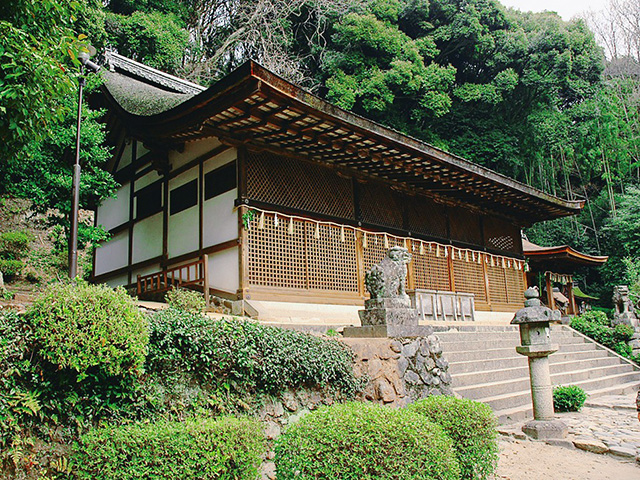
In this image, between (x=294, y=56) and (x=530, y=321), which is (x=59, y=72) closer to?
(x=530, y=321)

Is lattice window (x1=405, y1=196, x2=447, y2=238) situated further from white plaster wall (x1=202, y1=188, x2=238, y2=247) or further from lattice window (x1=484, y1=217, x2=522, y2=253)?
white plaster wall (x1=202, y1=188, x2=238, y2=247)

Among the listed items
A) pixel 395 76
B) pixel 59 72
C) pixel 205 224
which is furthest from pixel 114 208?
pixel 395 76

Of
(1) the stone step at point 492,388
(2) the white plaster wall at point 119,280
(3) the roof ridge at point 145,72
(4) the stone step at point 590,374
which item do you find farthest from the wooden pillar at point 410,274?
(2) the white plaster wall at point 119,280

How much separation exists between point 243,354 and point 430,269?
11335 millimetres

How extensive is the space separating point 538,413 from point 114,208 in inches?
553

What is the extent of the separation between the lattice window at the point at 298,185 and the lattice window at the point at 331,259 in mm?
537

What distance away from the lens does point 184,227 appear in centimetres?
1315

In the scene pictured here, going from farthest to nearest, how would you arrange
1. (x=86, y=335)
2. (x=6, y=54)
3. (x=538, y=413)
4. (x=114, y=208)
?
1. (x=114, y=208)
2. (x=538, y=413)
3. (x=6, y=54)
4. (x=86, y=335)

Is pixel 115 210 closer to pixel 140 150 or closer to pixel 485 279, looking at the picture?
pixel 140 150

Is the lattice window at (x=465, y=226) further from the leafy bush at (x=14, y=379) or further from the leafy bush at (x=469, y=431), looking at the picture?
the leafy bush at (x=14, y=379)

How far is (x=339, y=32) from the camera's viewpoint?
1126 inches

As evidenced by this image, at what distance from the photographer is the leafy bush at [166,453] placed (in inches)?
154

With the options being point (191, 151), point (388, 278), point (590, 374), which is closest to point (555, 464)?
point (388, 278)

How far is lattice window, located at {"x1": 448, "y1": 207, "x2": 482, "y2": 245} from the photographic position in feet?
57.1
